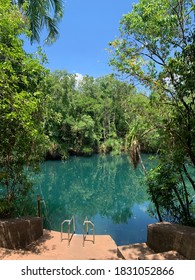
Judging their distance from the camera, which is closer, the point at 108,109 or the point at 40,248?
the point at 40,248

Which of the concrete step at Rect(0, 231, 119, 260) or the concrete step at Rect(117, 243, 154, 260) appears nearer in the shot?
the concrete step at Rect(117, 243, 154, 260)

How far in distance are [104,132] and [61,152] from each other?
7213 mm

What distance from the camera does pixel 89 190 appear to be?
59.2ft

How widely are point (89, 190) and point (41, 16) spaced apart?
1084 cm

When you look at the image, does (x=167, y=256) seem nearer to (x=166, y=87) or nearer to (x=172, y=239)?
(x=172, y=239)

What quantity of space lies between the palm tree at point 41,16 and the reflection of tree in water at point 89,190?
6902 mm

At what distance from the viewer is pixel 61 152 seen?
101 ft

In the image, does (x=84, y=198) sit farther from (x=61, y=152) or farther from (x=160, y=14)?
(x=61, y=152)

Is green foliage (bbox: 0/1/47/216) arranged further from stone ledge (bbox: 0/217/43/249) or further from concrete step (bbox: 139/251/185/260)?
concrete step (bbox: 139/251/185/260)

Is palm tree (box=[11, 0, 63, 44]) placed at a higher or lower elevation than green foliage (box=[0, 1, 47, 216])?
higher

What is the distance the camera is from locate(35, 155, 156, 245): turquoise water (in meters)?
9.94

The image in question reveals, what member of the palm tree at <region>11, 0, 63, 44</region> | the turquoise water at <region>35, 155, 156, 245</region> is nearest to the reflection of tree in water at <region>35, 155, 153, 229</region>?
the turquoise water at <region>35, 155, 156, 245</region>

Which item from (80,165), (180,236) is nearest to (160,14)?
(180,236)
